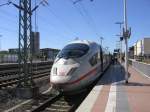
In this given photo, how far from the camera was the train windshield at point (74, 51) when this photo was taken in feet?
62.7

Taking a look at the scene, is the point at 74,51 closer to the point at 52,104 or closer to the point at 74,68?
the point at 74,68

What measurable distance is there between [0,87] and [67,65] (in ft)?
17.1

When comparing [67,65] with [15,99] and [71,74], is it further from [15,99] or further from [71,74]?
[15,99]

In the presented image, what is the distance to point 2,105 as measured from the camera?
1560 centimetres

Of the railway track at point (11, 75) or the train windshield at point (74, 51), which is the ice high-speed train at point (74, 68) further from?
the railway track at point (11, 75)

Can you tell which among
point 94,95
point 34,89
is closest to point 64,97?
point 34,89

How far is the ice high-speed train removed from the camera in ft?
56.5

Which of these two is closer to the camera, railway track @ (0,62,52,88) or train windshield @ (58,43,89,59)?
train windshield @ (58,43,89,59)

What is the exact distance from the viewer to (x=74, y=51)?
64.1 feet

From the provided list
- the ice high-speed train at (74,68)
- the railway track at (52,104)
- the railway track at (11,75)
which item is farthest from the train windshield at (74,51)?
the railway track at (11,75)

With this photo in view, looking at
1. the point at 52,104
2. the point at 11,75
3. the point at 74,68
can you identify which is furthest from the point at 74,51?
the point at 11,75

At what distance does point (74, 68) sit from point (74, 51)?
1991mm

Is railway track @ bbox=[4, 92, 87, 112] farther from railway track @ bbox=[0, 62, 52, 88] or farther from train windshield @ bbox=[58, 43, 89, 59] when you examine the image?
railway track @ bbox=[0, 62, 52, 88]

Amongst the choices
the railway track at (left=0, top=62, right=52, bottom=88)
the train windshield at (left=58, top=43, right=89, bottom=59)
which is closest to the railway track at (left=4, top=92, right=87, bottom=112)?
the train windshield at (left=58, top=43, right=89, bottom=59)
